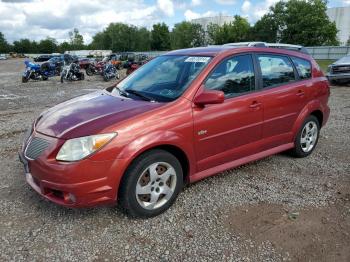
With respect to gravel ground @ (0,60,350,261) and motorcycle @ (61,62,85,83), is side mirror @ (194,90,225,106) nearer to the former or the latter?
gravel ground @ (0,60,350,261)

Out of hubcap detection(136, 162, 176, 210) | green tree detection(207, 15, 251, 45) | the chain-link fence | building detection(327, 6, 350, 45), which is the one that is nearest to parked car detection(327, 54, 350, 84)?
hubcap detection(136, 162, 176, 210)

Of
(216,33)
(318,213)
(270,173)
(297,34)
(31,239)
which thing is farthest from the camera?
(216,33)

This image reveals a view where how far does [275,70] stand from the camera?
15.2 ft

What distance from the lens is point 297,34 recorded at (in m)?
63.3

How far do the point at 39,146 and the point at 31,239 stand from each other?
2.83 ft

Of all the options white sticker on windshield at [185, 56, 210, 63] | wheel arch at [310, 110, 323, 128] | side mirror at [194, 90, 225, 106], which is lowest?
wheel arch at [310, 110, 323, 128]

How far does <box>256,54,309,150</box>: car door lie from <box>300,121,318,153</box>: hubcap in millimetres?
380

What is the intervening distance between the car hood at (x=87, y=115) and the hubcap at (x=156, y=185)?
23.3 inches

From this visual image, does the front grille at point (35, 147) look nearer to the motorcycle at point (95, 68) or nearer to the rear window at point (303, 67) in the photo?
the rear window at point (303, 67)

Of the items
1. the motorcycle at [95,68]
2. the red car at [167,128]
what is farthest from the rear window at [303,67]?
the motorcycle at [95,68]

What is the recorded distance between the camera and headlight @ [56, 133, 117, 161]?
10.1 feet

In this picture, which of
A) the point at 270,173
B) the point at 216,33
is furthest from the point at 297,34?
the point at 270,173

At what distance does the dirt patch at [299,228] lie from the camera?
302 cm

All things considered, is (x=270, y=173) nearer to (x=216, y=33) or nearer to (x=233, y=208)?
(x=233, y=208)
